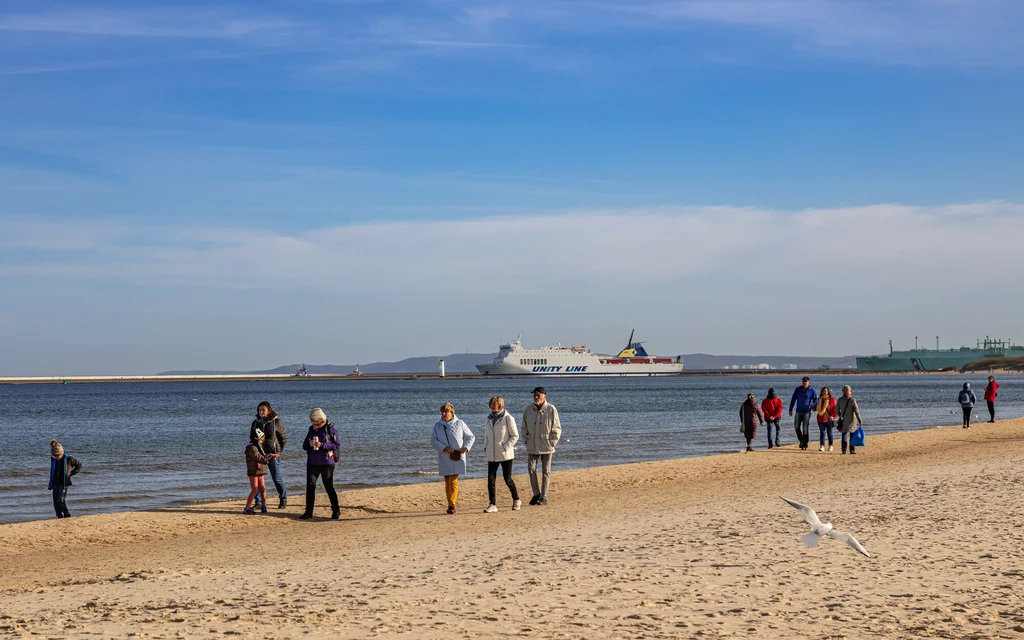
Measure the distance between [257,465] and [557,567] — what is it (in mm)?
6595

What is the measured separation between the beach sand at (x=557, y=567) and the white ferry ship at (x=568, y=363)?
517 ft

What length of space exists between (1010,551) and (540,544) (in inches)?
163

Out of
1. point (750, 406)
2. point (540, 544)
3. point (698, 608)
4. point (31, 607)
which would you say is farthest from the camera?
point (750, 406)

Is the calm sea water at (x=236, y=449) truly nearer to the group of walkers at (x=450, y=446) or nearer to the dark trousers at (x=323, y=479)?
the group of walkers at (x=450, y=446)

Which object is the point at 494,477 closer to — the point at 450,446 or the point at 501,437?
the point at 501,437

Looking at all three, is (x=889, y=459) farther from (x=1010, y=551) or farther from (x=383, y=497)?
(x=1010, y=551)

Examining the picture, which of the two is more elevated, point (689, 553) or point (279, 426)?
point (279, 426)

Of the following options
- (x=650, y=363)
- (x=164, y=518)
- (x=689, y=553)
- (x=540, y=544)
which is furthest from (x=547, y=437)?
(x=650, y=363)

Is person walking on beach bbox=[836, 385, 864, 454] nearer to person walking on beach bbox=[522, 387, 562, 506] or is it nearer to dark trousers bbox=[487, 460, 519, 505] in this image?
person walking on beach bbox=[522, 387, 562, 506]

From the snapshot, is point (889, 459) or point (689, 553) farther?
point (889, 459)

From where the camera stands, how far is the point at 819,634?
6.04 metres

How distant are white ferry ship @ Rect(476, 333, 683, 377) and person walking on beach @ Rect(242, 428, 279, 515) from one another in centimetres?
15820

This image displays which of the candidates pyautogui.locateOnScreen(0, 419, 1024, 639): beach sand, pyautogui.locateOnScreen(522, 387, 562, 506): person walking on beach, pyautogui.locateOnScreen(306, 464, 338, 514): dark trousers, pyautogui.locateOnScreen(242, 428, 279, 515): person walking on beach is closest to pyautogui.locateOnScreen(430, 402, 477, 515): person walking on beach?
pyautogui.locateOnScreen(0, 419, 1024, 639): beach sand

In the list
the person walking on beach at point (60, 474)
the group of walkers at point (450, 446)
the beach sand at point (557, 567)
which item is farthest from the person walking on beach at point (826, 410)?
the person walking on beach at point (60, 474)
